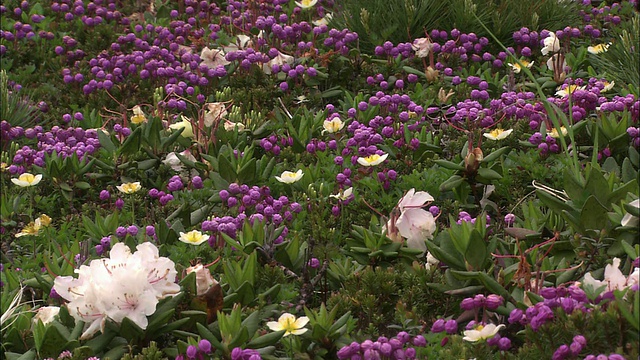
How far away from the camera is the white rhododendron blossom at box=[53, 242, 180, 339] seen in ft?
9.59

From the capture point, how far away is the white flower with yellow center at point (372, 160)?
3.95m

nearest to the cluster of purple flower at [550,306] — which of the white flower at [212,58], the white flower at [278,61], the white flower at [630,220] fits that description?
the white flower at [630,220]

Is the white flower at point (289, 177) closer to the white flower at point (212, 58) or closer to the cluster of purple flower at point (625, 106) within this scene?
the cluster of purple flower at point (625, 106)

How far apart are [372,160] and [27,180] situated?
1.58 metres

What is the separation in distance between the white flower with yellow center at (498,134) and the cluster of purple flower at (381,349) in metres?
1.58

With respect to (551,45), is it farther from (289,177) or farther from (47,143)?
(47,143)

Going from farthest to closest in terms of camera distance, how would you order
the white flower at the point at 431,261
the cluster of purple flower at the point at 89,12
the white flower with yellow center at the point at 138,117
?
the cluster of purple flower at the point at 89,12 < the white flower with yellow center at the point at 138,117 < the white flower at the point at 431,261

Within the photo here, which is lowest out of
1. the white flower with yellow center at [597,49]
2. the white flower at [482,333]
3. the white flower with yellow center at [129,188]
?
the white flower with yellow center at [129,188]

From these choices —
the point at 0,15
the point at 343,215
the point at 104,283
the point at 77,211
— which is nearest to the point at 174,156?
the point at 77,211

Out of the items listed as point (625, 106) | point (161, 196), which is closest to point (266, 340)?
point (161, 196)

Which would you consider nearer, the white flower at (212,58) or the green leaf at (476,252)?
the green leaf at (476,252)

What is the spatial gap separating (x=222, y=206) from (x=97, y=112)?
1681 mm

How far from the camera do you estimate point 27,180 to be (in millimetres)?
4086

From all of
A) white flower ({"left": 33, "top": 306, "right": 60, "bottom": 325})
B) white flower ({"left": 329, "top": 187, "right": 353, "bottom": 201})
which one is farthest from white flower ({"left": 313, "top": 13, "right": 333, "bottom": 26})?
white flower ({"left": 33, "top": 306, "right": 60, "bottom": 325})
